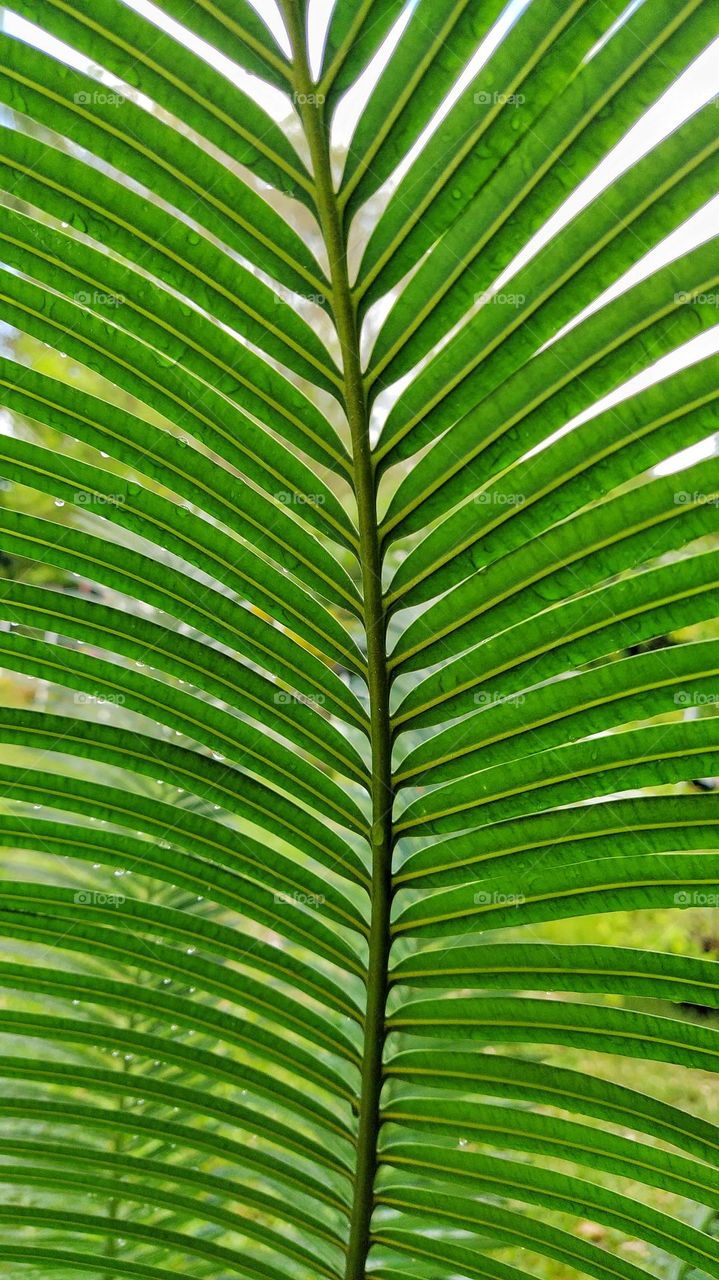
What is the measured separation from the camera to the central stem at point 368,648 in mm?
641
